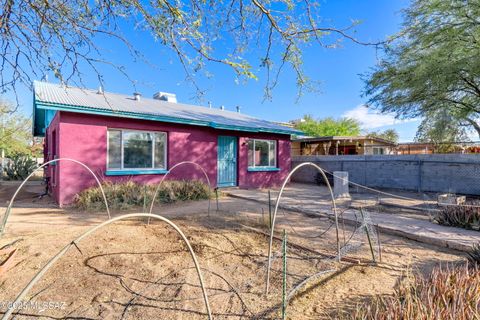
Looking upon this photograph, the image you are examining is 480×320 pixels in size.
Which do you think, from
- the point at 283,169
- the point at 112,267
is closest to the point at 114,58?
the point at 112,267

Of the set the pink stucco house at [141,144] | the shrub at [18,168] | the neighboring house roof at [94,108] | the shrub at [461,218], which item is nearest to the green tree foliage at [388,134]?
the pink stucco house at [141,144]

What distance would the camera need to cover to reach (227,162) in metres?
10.8

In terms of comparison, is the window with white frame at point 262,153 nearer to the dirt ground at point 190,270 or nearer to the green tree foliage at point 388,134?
the dirt ground at point 190,270

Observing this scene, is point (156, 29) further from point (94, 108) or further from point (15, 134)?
point (15, 134)

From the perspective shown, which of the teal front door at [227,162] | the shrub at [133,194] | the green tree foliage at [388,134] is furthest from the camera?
the green tree foliage at [388,134]

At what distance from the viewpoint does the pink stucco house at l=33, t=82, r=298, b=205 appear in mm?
7227

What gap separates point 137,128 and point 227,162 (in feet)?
12.8

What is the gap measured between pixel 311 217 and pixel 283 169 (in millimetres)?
6487

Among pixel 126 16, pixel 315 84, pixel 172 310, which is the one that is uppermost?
pixel 126 16

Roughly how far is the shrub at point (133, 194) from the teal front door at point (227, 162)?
6.93 ft

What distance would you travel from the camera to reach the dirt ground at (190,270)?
242 cm

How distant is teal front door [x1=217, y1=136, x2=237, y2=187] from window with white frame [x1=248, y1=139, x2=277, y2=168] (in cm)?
85

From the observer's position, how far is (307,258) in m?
3.57

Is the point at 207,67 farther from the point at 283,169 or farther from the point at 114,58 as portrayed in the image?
the point at 283,169
